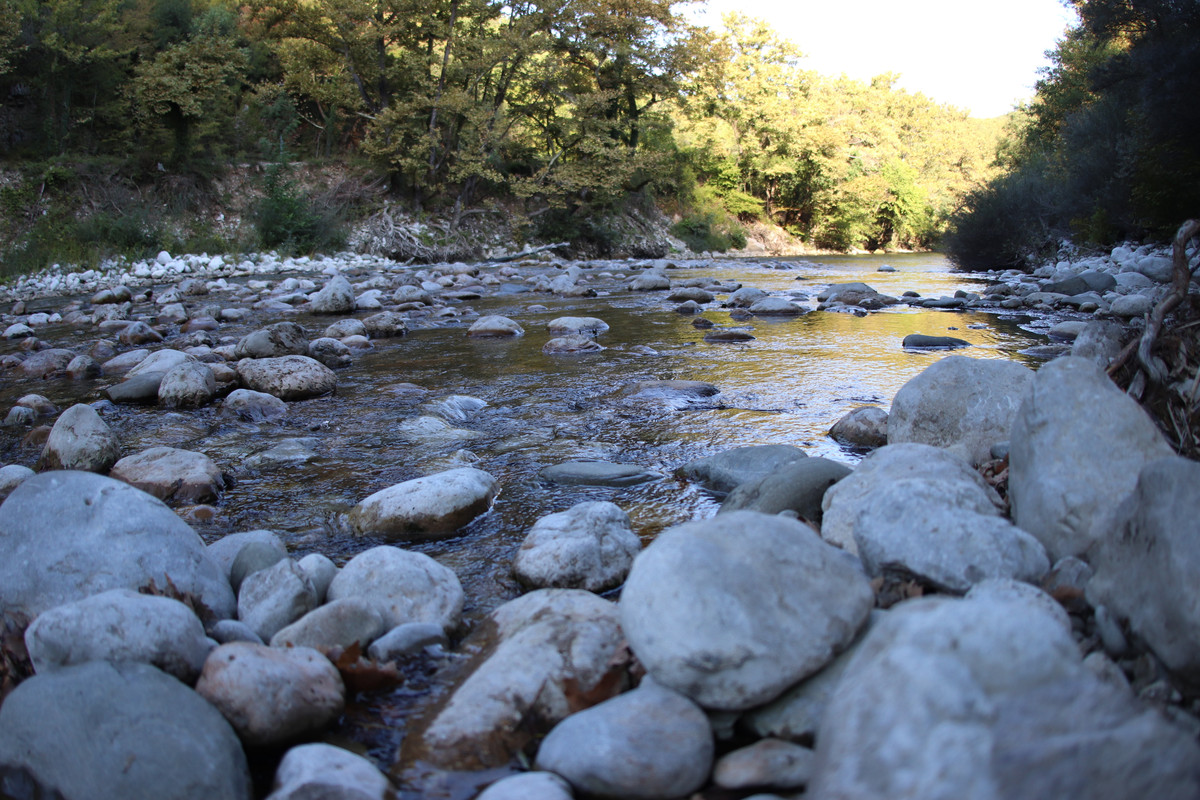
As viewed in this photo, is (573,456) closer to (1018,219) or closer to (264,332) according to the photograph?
(264,332)

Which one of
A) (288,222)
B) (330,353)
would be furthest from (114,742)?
(288,222)

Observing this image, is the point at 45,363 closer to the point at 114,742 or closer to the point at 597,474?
the point at 597,474

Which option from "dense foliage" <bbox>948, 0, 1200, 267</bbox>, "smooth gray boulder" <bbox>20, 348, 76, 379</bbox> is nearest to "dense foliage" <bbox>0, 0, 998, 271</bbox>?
"smooth gray boulder" <bbox>20, 348, 76, 379</bbox>

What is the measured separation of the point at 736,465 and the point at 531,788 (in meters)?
2.43

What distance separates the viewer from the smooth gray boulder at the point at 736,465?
3.76m

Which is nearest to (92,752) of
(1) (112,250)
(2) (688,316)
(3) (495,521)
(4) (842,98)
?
(3) (495,521)

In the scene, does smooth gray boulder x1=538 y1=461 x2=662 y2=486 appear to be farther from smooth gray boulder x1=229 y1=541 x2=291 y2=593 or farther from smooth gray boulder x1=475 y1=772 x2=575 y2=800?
smooth gray boulder x1=475 y1=772 x2=575 y2=800

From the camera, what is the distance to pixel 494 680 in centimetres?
202

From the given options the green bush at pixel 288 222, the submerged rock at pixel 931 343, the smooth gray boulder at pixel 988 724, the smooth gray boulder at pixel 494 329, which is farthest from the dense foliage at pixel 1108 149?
the green bush at pixel 288 222

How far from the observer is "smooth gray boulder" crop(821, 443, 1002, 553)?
102 inches

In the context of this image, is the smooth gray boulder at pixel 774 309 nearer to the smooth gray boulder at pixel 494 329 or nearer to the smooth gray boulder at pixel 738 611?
the smooth gray boulder at pixel 494 329

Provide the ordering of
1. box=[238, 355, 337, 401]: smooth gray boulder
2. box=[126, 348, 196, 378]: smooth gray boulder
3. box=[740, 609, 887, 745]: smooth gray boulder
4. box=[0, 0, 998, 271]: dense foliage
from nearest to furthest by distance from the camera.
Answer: box=[740, 609, 887, 745]: smooth gray boulder → box=[238, 355, 337, 401]: smooth gray boulder → box=[126, 348, 196, 378]: smooth gray boulder → box=[0, 0, 998, 271]: dense foliage

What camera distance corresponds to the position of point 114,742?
1.68m

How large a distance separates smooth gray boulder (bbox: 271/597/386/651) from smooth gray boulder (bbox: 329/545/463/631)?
0.06m
